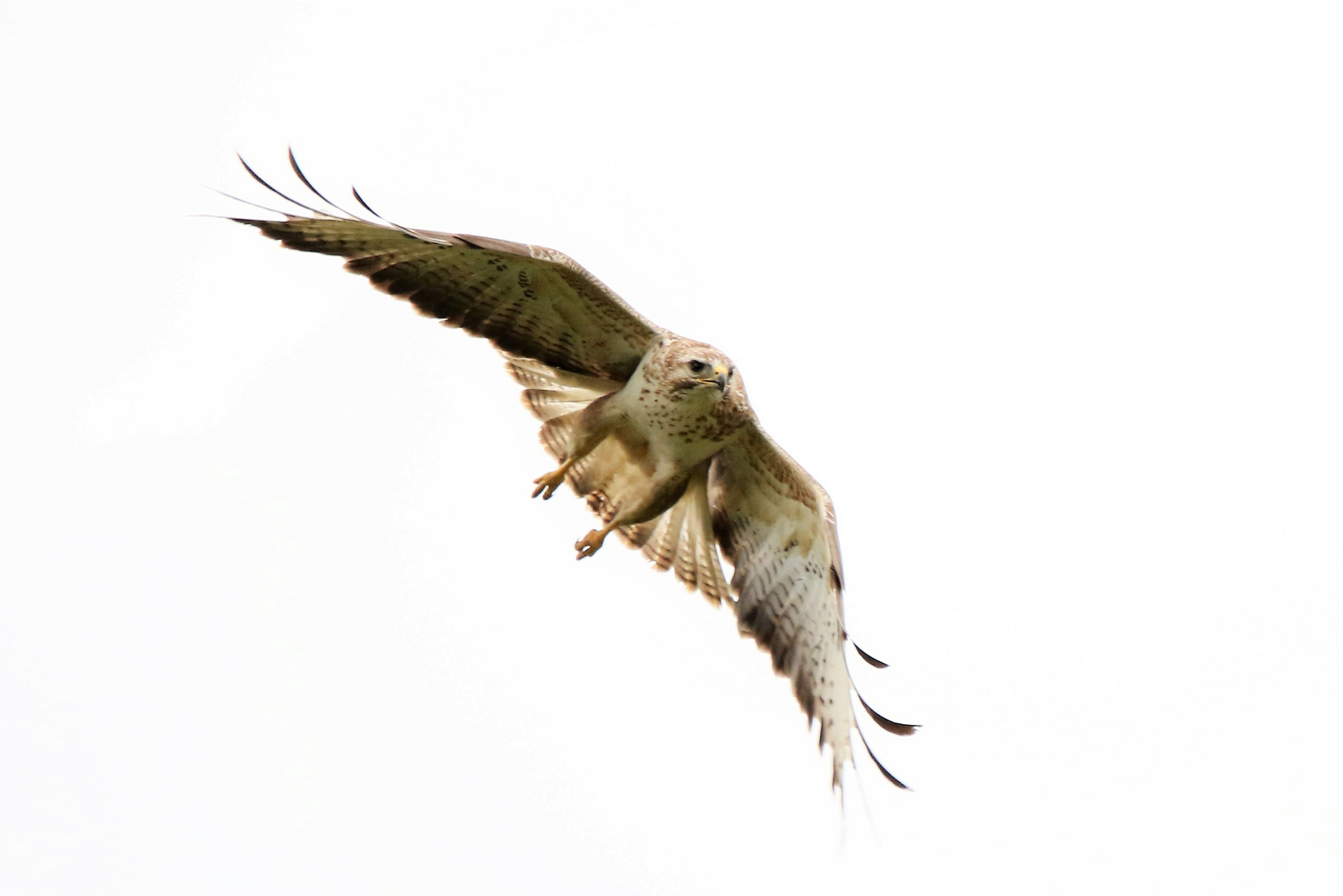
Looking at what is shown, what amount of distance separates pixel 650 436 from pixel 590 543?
63 centimetres

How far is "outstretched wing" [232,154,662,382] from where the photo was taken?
26.3 ft

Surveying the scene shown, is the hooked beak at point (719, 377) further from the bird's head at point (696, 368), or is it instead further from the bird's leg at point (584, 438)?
the bird's leg at point (584, 438)

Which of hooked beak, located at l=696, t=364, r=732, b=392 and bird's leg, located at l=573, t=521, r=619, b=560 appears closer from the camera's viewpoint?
hooked beak, located at l=696, t=364, r=732, b=392

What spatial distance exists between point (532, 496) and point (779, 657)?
1.57 meters

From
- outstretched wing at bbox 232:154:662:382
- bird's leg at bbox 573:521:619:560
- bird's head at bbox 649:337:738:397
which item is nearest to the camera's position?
outstretched wing at bbox 232:154:662:382

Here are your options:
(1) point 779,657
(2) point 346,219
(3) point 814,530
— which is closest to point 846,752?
(1) point 779,657

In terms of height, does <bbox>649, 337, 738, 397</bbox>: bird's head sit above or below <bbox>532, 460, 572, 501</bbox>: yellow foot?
above

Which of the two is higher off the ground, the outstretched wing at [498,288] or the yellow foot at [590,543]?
the outstretched wing at [498,288]

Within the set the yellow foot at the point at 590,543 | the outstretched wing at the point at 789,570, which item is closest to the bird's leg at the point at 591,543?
the yellow foot at the point at 590,543

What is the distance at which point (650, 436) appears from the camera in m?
8.70

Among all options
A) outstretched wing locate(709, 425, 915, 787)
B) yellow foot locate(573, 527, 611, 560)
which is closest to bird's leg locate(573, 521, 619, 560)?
yellow foot locate(573, 527, 611, 560)

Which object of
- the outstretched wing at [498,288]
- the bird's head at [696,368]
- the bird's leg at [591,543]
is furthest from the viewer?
the bird's leg at [591,543]

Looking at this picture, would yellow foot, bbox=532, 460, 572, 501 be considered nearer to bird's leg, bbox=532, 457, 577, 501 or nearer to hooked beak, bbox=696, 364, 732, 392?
bird's leg, bbox=532, 457, 577, 501

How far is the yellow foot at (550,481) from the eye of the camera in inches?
345
